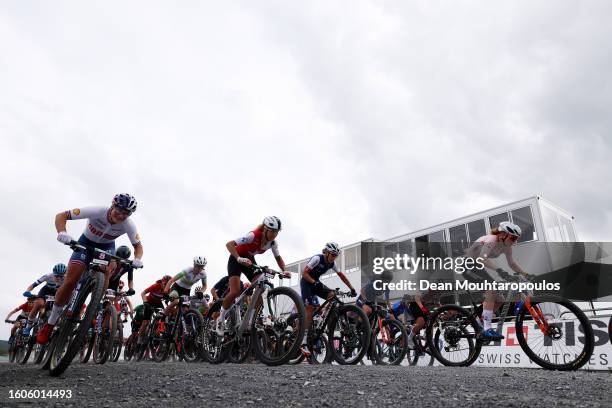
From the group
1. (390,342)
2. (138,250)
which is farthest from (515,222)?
(138,250)

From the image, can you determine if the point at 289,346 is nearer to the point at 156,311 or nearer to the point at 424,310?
the point at 424,310

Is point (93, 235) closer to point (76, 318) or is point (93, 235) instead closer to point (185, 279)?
point (76, 318)

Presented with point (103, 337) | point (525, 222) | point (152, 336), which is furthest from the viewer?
point (525, 222)

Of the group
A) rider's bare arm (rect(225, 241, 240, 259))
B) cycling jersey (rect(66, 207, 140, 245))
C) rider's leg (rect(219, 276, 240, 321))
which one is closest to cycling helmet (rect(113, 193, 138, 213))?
cycling jersey (rect(66, 207, 140, 245))

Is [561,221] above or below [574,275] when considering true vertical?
above

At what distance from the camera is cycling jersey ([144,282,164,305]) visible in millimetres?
10547

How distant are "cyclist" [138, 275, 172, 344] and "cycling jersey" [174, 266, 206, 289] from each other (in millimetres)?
976

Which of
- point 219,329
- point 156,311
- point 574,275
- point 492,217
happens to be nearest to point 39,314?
point 156,311

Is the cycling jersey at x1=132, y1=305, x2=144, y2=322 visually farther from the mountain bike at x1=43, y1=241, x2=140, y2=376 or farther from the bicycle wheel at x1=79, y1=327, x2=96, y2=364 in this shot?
the mountain bike at x1=43, y1=241, x2=140, y2=376

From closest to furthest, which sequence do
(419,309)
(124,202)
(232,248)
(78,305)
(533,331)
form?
(78,305) < (124,202) < (533,331) < (232,248) < (419,309)

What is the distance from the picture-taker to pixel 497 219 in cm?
1516

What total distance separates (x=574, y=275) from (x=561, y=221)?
2.03 meters

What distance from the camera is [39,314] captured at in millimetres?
10508

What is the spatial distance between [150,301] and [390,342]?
233 inches
